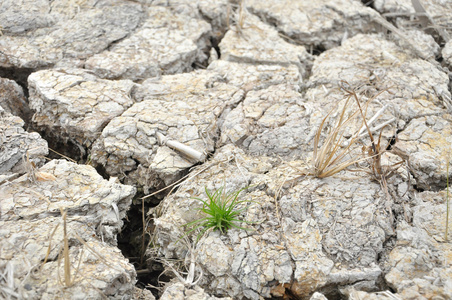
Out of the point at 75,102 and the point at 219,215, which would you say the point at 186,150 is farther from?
the point at 75,102

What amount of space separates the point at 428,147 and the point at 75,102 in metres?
1.98

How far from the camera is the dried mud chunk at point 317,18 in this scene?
121 inches

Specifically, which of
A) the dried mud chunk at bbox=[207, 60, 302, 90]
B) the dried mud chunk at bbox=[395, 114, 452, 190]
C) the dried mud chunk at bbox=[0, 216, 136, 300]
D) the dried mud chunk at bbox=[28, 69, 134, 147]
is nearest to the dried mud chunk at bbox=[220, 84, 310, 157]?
the dried mud chunk at bbox=[207, 60, 302, 90]

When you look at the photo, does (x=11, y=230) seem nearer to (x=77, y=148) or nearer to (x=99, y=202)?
(x=99, y=202)

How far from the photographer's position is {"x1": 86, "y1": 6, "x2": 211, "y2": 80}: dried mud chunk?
2678 millimetres

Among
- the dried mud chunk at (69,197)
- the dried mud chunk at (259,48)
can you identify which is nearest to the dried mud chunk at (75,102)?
the dried mud chunk at (69,197)

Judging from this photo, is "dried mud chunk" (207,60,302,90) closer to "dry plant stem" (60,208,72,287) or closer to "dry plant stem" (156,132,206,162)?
"dry plant stem" (156,132,206,162)

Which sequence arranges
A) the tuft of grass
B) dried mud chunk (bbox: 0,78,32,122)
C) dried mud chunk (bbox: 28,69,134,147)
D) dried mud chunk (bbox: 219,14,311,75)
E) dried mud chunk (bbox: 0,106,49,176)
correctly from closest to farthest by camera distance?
the tuft of grass → dried mud chunk (bbox: 0,106,49,176) → dried mud chunk (bbox: 28,69,134,147) → dried mud chunk (bbox: 0,78,32,122) → dried mud chunk (bbox: 219,14,311,75)

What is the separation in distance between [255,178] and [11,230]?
3.64ft

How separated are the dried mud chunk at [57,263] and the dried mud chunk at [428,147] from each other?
150 centimetres

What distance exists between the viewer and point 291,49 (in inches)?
115

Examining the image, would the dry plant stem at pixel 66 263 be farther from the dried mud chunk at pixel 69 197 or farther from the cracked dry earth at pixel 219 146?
the dried mud chunk at pixel 69 197

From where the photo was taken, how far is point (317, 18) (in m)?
3.13

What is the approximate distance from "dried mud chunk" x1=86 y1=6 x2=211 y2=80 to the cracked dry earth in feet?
0.04
